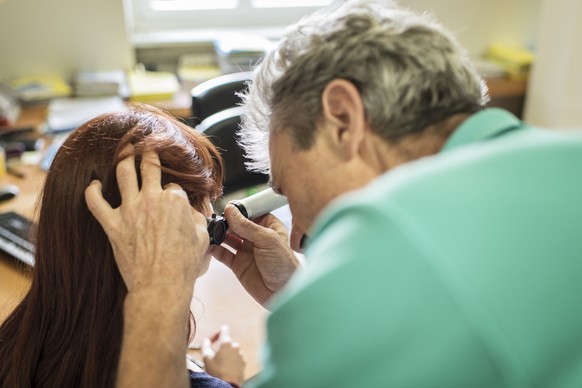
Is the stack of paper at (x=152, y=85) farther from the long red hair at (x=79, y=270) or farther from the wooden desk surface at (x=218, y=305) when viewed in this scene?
the long red hair at (x=79, y=270)

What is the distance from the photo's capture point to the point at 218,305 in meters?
1.67

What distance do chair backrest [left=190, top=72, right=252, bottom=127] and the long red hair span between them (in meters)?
1.07

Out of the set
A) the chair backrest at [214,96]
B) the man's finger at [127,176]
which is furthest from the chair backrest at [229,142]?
the man's finger at [127,176]

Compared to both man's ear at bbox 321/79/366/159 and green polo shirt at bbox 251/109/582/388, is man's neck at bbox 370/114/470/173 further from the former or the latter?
green polo shirt at bbox 251/109/582/388

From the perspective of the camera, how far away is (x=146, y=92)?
3029 millimetres

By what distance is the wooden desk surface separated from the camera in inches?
60.6

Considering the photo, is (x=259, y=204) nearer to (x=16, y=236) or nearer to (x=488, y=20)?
(x=16, y=236)

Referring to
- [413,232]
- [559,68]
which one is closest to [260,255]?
[413,232]

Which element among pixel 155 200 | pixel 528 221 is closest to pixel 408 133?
pixel 528 221

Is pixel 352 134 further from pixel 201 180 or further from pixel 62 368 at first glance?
pixel 62 368

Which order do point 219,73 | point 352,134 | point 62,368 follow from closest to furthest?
point 352,134
point 62,368
point 219,73

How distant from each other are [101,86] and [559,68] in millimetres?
2125

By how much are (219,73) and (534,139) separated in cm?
265

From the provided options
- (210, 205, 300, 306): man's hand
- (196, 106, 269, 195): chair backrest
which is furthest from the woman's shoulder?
(196, 106, 269, 195): chair backrest
